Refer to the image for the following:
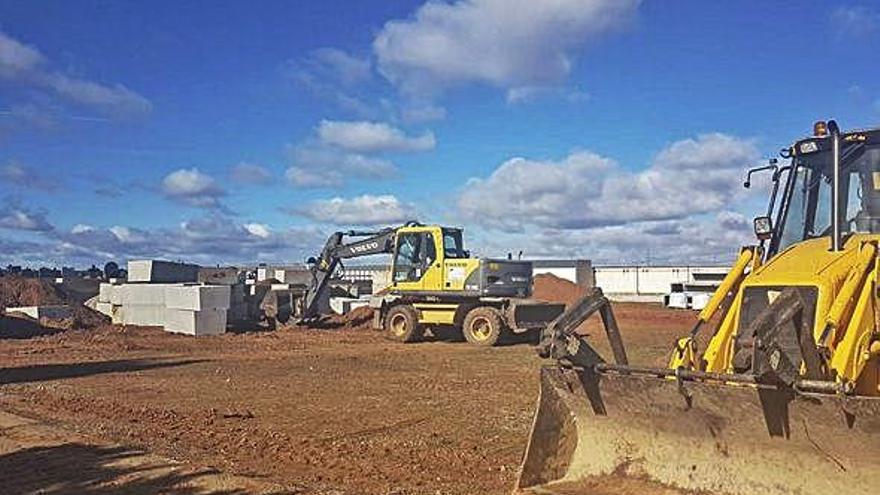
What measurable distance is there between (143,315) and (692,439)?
25.7 m

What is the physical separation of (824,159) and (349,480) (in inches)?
192

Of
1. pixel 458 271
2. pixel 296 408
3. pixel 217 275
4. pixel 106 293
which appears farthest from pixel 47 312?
pixel 296 408

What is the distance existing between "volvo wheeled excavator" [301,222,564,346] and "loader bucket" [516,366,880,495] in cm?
1687

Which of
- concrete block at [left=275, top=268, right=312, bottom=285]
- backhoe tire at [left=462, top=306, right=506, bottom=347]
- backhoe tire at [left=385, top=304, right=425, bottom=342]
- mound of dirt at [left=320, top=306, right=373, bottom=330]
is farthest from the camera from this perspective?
concrete block at [left=275, top=268, right=312, bottom=285]

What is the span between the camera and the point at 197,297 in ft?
90.4

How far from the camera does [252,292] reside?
31625 mm

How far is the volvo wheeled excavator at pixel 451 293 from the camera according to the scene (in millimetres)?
24453

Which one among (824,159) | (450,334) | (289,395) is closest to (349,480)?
(824,159)

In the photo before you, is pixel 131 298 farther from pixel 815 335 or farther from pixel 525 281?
pixel 815 335

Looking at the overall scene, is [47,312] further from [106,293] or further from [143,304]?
[143,304]

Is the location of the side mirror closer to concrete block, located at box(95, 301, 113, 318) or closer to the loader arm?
the loader arm

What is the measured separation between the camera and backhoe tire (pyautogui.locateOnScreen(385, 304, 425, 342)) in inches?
1011

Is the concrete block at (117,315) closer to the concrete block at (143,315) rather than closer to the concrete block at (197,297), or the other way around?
the concrete block at (143,315)

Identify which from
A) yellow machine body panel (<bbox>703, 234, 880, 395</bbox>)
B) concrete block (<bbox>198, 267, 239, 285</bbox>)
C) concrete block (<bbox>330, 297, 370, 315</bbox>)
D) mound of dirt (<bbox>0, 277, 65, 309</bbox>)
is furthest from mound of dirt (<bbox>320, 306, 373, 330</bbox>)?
yellow machine body panel (<bbox>703, 234, 880, 395</bbox>)
